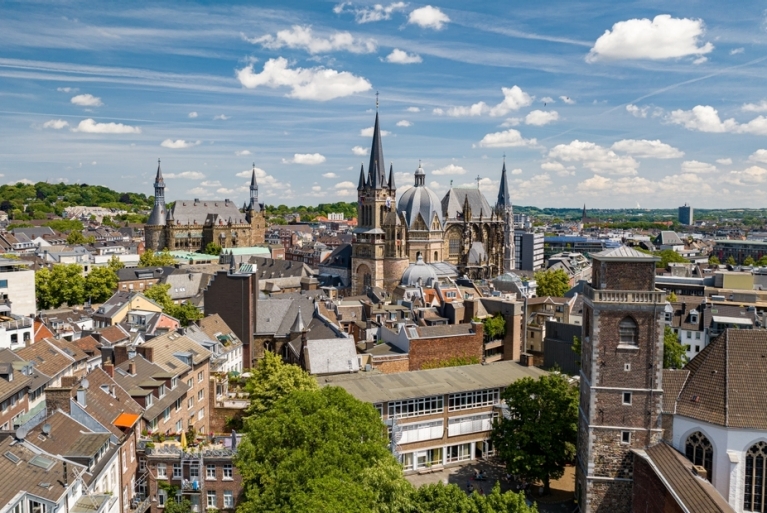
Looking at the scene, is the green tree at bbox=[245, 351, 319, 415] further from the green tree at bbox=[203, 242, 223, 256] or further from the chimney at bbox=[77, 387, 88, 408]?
the green tree at bbox=[203, 242, 223, 256]

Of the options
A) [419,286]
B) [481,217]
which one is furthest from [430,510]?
[481,217]

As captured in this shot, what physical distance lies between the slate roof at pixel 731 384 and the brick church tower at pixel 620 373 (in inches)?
76.0

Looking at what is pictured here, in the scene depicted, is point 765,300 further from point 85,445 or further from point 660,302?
point 85,445

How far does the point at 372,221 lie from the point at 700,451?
9018 centimetres

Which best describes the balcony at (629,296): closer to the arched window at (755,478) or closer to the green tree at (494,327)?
the arched window at (755,478)

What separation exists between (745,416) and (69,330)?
212 ft

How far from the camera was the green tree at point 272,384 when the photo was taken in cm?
4850

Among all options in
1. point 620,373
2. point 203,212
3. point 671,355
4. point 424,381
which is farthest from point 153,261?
point 620,373

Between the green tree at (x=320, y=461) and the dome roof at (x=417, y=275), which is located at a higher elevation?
the dome roof at (x=417, y=275)

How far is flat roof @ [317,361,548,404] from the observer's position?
52.4 metres

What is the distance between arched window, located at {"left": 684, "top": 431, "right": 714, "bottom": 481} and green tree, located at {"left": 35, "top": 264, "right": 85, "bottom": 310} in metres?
95.5

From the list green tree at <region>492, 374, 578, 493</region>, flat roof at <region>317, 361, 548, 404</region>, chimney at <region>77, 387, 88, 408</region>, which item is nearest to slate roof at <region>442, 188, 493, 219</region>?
flat roof at <region>317, 361, 548, 404</region>

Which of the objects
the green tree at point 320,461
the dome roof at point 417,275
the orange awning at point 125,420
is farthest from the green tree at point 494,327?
the orange awning at point 125,420

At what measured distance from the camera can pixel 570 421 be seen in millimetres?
46125
